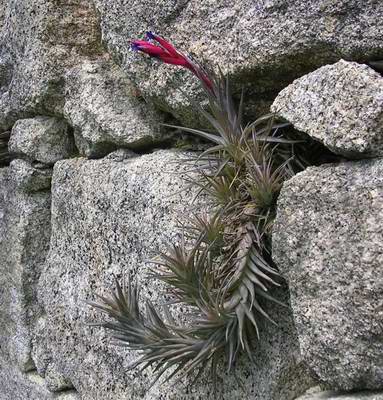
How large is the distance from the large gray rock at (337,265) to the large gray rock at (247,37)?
1.17ft

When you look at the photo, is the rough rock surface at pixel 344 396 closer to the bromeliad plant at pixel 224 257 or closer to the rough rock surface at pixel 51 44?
the bromeliad plant at pixel 224 257

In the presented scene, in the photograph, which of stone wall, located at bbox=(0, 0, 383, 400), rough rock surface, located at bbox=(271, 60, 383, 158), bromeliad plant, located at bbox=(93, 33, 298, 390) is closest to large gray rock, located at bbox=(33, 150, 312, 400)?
stone wall, located at bbox=(0, 0, 383, 400)

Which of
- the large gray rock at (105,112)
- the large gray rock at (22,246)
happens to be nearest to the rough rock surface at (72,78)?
the large gray rock at (105,112)

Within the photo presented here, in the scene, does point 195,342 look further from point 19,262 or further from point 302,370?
point 19,262

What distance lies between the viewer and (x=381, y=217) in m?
1.39

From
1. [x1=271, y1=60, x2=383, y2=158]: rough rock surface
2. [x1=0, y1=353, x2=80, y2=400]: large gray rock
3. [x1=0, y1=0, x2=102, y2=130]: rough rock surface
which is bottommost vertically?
[x1=0, y1=353, x2=80, y2=400]: large gray rock

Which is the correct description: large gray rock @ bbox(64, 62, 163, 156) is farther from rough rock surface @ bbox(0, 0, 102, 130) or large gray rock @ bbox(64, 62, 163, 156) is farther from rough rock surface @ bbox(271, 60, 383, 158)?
rough rock surface @ bbox(271, 60, 383, 158)

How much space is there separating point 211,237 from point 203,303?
188 mm

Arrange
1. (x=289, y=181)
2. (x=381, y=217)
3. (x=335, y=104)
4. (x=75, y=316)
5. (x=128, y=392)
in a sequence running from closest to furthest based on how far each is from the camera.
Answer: (x=381, y=217) → (x=335, y=104) → (x=289, y=181) → (x=128, y=392) → (x=75, y=316)

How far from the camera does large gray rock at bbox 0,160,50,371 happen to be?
3.06 metres

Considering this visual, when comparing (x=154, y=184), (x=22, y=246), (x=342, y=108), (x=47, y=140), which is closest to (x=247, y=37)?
(x=342, y=108)

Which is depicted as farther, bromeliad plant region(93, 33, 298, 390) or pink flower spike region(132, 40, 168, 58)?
pink flower spike region(132, 40, 168, 58)

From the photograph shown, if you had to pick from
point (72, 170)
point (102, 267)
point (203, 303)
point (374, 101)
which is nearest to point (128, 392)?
point (102, 267)

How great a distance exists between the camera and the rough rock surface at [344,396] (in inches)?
57.2
